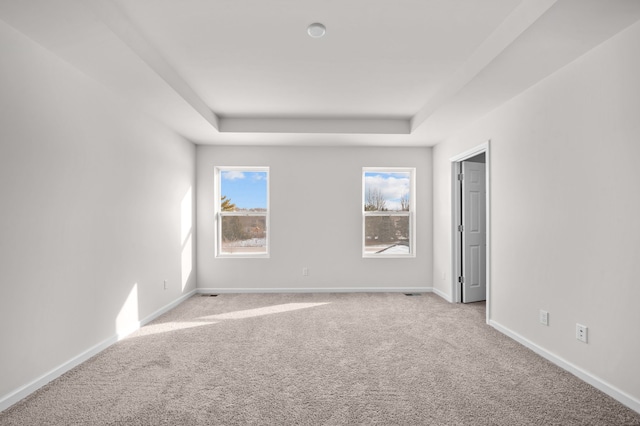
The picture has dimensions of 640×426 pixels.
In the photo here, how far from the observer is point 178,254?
4703 millimetres

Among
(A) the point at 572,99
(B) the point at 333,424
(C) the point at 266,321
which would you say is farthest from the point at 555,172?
(C) the point at 266,321

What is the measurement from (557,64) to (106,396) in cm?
400

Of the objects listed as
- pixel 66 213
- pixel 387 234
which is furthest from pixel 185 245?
pixel 387 234

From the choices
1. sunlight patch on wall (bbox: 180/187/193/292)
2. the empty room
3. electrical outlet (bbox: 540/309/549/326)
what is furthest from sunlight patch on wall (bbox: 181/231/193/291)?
electrical outlet (bbox: 540/309/549/326)

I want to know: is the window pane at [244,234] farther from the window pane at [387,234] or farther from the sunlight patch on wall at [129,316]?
the sunlight patch on wall at [129,316]

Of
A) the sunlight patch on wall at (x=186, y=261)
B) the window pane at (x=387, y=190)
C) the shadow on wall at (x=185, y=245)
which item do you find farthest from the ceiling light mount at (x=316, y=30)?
the sunlight patch on wall at (x=186, y=261)

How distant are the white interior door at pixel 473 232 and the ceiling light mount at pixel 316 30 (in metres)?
3.09

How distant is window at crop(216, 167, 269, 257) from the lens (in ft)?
18.0

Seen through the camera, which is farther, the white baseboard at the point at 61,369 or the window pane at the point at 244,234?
the window pane at the point at 244,234

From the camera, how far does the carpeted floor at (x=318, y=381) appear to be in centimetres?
200

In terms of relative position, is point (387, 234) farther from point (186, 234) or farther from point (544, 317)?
point (186, 234)

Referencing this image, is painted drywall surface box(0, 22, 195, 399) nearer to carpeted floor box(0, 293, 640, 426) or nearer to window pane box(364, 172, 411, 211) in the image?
carpeted floor box(0, 293, 640, 426)

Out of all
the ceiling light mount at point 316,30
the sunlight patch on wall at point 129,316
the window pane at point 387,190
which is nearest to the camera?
the ceiling light mount at point 316,30

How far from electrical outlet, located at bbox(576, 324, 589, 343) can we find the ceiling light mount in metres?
2.86
